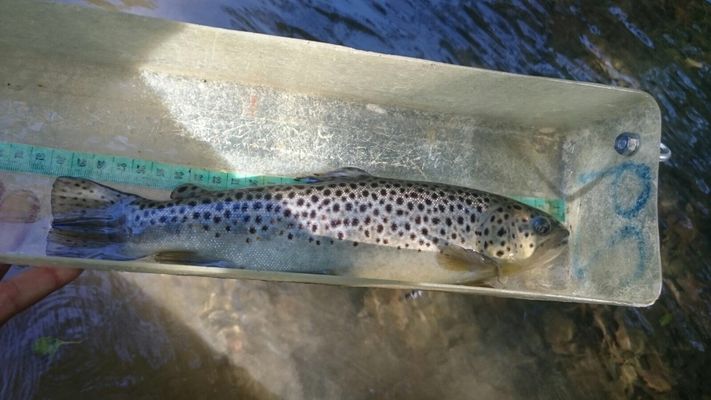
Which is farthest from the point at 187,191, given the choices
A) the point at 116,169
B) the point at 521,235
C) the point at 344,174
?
the point at 521,235

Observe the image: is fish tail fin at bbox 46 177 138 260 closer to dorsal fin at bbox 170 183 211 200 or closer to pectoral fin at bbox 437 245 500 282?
dorsal fin at bbox 170 183 211 200

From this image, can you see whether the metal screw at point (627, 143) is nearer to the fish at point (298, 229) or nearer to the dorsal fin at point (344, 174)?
the fish at point (298, 229)

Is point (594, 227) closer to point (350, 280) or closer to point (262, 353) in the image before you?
point (350, 280)

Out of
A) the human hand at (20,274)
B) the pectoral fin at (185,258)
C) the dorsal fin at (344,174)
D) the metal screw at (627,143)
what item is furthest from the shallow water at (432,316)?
the metal screw at (627,143)

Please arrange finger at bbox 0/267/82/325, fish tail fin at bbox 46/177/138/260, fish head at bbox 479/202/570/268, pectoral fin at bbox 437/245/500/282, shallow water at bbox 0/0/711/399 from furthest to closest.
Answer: shallow water at bbox 0/0/711/399
fish head at bbox 479/202/570/268
pectoral fin at bbox 437/245/500/282
fish tail fin at bbox 46/177/138/260
finger at bbox 0/267/82/325

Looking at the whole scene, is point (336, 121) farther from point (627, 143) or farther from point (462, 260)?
point (627, 143)

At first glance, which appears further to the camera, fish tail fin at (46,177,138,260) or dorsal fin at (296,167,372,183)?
dorsal fin at (296,167,372,183)

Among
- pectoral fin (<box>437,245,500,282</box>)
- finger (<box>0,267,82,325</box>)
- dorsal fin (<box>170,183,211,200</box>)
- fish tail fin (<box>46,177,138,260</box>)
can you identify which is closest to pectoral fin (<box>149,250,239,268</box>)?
fish tail fin (<box>46,177,138,260</box>)

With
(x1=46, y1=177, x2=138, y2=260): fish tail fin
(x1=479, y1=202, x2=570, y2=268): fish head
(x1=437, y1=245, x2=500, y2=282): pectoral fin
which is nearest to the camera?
(x1=46, y1=177, x2=138, y2=260): fish tail fin

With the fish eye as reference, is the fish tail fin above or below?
below
